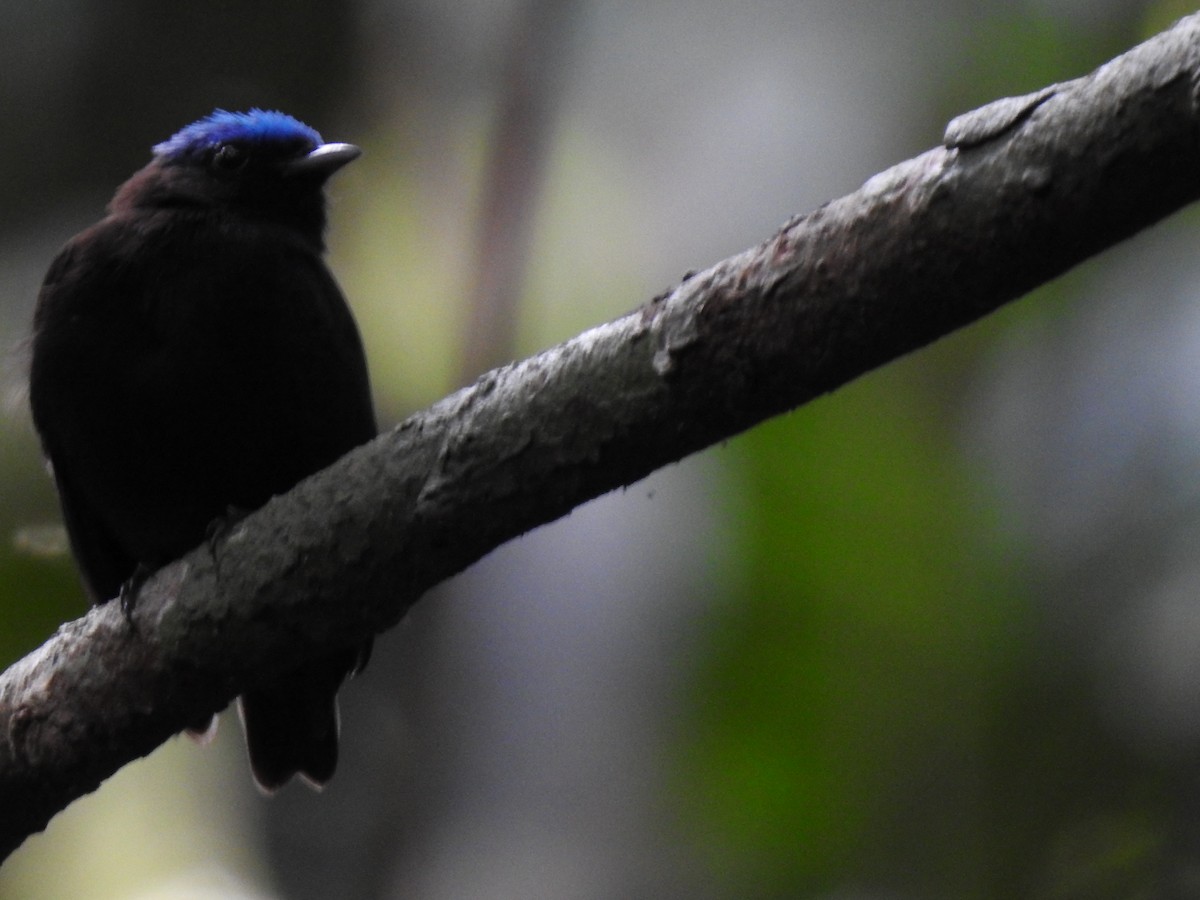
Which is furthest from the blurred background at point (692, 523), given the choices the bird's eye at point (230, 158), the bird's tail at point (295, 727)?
the bird's tail at point (295, 727)

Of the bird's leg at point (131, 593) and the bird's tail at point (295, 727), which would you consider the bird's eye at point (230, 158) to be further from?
the bird's tail at point (295, 727)

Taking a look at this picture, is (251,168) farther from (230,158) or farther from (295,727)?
(295,727)

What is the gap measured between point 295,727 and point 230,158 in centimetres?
146

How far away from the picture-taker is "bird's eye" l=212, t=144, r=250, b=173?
144 inches

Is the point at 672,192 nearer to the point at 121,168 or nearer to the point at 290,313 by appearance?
the point at 121,168

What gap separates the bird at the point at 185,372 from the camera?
300 cm

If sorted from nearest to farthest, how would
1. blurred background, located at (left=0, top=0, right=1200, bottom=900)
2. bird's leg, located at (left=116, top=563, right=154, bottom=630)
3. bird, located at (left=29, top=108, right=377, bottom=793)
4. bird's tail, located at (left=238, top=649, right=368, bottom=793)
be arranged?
1. bird's leg, located at (left=116, top=563, right=154, bottom=630)
2. bird, located at (left=29, top=108, right=377, bottom=793)
3. bird's tail, located at (left=238, top=649, right=368, bottom=793)
4. blurred background, located at (left=0, top=0, right=1200, bottom=900)

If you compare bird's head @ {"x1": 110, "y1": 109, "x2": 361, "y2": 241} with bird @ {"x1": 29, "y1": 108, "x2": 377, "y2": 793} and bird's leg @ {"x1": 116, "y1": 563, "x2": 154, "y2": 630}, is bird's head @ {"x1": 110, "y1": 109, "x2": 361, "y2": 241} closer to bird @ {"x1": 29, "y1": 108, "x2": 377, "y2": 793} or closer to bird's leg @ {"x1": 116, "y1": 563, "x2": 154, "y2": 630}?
bird @ {"x1": 29, "y1": 108, "x2": 377, "y2": 793}

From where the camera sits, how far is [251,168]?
12.1ft

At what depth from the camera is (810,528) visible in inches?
149

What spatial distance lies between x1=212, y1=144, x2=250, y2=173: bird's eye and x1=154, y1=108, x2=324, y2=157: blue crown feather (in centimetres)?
4

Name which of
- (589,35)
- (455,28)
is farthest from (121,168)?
(589,35)

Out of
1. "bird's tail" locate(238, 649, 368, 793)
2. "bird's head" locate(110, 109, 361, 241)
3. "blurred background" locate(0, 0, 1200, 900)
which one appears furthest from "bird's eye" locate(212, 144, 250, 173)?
"bird's tail" locate(238, 649, 368, 793)

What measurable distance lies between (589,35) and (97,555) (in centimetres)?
303
